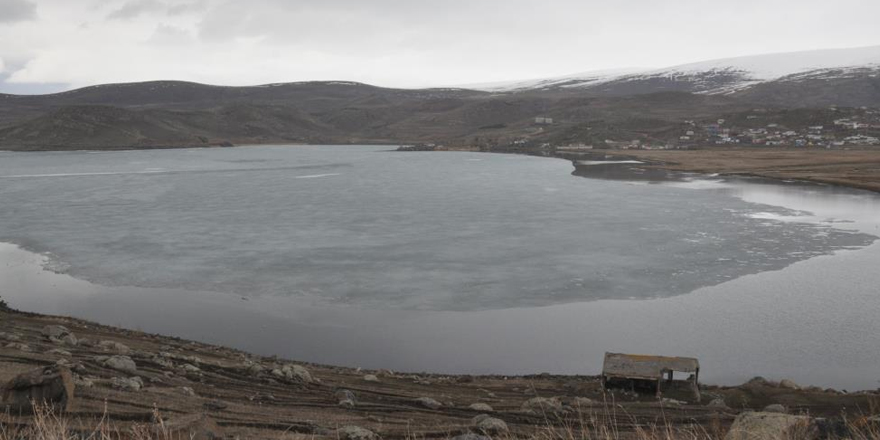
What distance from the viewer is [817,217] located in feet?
102

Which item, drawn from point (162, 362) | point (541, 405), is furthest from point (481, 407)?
point (162, 362)

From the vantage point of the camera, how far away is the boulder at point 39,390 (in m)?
7.19

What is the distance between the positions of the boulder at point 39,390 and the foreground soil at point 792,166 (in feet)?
156

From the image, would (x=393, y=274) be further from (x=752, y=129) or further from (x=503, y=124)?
(x=503, y=124)

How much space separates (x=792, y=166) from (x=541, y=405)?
5875cm

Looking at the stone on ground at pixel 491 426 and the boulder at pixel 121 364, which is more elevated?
the boulder at pixel 121 364

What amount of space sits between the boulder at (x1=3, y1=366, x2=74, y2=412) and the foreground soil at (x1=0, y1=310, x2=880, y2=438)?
0.20 m

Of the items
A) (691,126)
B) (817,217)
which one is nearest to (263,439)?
(817,217)

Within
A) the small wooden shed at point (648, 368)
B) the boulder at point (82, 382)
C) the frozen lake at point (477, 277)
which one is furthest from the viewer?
the frozen lake at point (477, 277)

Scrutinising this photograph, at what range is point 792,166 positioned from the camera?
59.5 meters

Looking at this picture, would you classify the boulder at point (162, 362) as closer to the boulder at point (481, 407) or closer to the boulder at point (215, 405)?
the boulder at point (215, 405)

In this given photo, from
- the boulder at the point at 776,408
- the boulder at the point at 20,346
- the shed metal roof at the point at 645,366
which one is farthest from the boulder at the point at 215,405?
the boulder at the point at 776,408

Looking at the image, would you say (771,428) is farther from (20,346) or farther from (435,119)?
(435,119)

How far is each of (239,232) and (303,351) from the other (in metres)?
13.8
